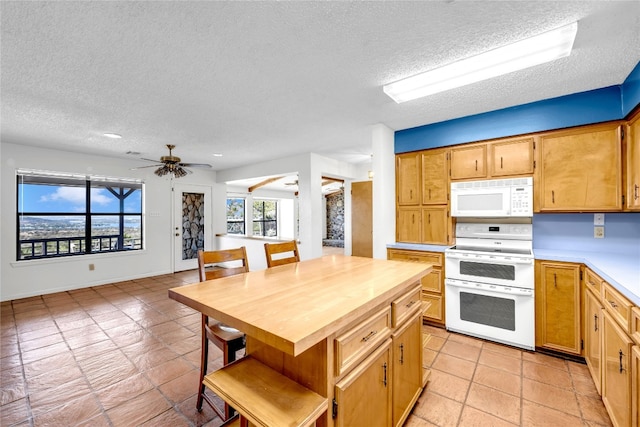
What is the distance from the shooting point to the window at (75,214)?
14.4 ft

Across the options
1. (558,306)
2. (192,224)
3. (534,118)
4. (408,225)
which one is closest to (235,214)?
(192,224)

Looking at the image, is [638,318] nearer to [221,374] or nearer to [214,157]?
[221,374]

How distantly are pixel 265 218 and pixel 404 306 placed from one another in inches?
326

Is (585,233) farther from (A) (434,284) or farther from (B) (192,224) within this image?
(B) (192,224)

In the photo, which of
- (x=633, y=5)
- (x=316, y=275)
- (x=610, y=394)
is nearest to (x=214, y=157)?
(x=316, y=275)

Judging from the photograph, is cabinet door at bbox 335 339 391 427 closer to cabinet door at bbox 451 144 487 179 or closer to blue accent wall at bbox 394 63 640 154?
cabinet door at bbox 451 144 487 179

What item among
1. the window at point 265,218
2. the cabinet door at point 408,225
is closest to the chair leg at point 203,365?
the cabinet door at point 408,225

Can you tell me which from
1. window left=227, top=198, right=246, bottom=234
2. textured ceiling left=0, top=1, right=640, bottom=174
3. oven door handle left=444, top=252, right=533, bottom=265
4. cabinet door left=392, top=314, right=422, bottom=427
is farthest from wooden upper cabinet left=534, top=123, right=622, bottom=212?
window left=227, top=198, right=246, bottom=234

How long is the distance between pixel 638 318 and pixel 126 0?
2998 mm

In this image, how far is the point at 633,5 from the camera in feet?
4.81

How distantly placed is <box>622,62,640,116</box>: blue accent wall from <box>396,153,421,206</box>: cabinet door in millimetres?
1763

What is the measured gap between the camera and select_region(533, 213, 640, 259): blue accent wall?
8.04ft

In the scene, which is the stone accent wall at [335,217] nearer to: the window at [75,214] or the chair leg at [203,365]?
the window at [75,214]

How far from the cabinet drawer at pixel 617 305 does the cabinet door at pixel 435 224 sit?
4.91 ft
